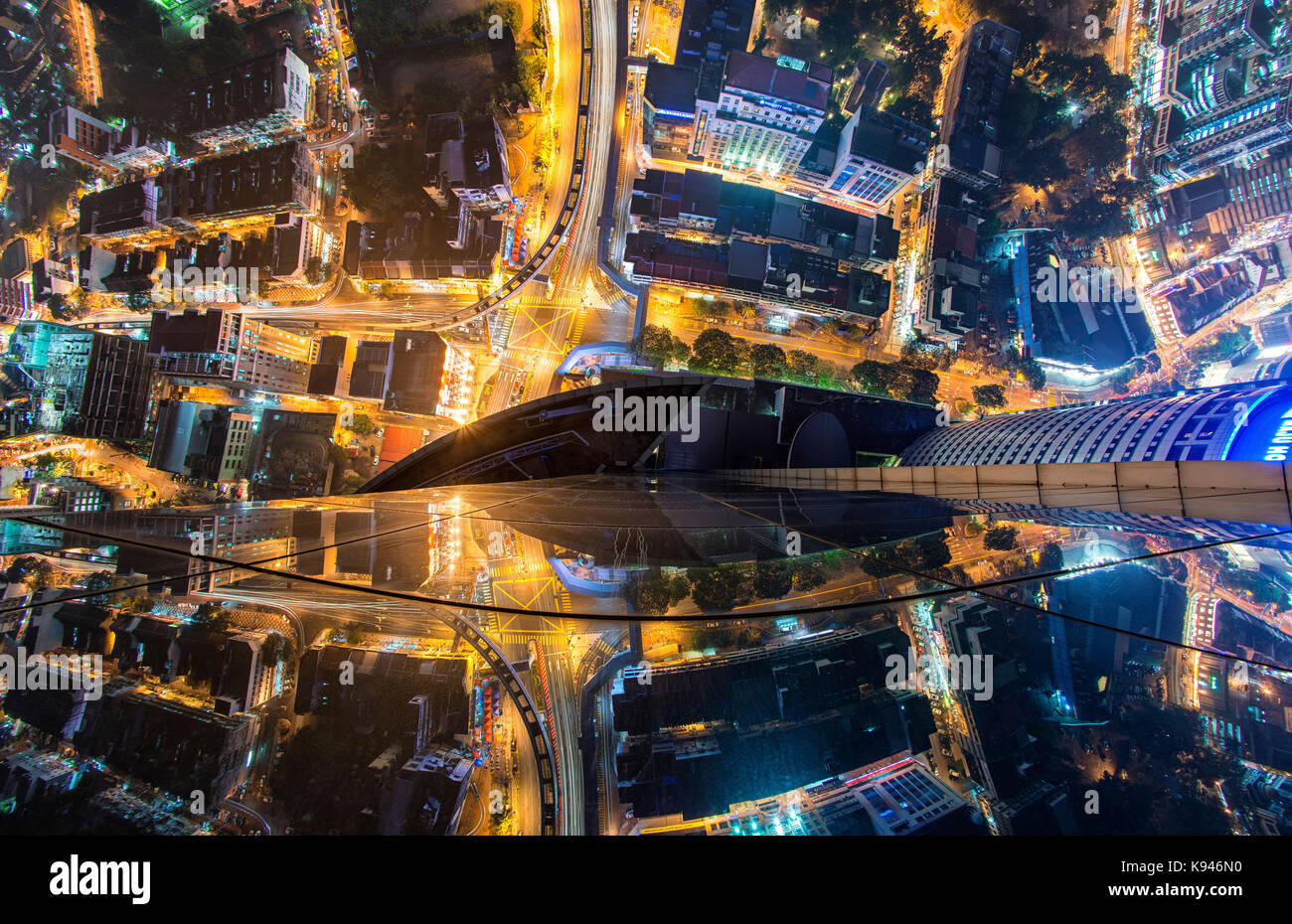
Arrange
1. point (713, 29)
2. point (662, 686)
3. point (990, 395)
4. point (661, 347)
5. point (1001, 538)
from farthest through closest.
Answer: point (990, 395) → point (661, 347) → point (713, 29) → point (1001, 538) → point (662, 686)

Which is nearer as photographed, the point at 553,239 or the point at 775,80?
the point at 775,80

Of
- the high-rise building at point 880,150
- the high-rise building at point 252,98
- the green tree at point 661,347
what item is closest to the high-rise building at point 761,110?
the high-rise building at point 880,150

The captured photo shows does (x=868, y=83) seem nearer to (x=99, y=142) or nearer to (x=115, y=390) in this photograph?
(x=99, y=142)

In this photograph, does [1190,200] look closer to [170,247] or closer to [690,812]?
[690,812]

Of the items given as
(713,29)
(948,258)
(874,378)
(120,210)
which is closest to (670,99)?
(713,29)

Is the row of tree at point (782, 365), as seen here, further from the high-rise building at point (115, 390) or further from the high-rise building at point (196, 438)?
the high-rise building at point (115, 390)

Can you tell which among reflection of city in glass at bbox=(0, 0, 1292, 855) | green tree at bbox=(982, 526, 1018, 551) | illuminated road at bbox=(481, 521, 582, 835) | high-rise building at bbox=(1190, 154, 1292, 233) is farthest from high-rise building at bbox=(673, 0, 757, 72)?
high-rise building at bbox=(1190, 154, 1292, 233)
